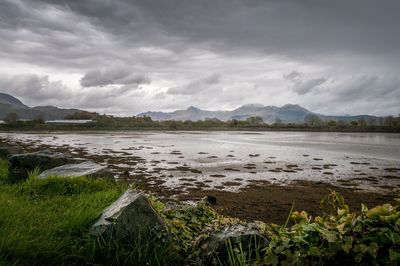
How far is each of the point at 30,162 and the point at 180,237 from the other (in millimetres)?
8204

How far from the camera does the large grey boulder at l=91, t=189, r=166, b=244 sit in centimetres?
419

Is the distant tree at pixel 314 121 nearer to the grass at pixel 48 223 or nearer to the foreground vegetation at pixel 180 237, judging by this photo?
the grass at pixel 48 223

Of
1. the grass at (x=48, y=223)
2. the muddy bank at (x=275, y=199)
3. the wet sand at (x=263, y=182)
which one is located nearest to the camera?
the grass at (x=48, y=223)

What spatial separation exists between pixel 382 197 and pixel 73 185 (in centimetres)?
1474

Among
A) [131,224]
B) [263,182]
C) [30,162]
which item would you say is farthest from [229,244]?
[263,182]

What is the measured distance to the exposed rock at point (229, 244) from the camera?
3.75 meters

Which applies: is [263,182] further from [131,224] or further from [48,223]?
[48,223]

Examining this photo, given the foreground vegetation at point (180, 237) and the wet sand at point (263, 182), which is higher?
the foreground vegetation at point (180, 237)

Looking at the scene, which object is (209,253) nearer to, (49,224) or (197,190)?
(49,224)

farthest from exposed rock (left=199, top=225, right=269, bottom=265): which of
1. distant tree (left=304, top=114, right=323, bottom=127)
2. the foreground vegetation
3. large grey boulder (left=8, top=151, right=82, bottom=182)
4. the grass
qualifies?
distant tree (left=304, top=114, right=323, bottom=127)

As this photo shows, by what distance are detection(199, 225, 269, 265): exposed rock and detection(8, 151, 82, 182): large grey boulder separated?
730cm

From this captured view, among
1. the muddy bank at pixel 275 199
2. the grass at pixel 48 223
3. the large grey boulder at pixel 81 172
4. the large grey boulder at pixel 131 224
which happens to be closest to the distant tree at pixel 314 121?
the muddy bank at pixel 275 199

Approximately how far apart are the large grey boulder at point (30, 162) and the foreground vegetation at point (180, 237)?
2.93 m

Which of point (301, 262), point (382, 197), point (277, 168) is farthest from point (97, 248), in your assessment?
point (277, 168)
